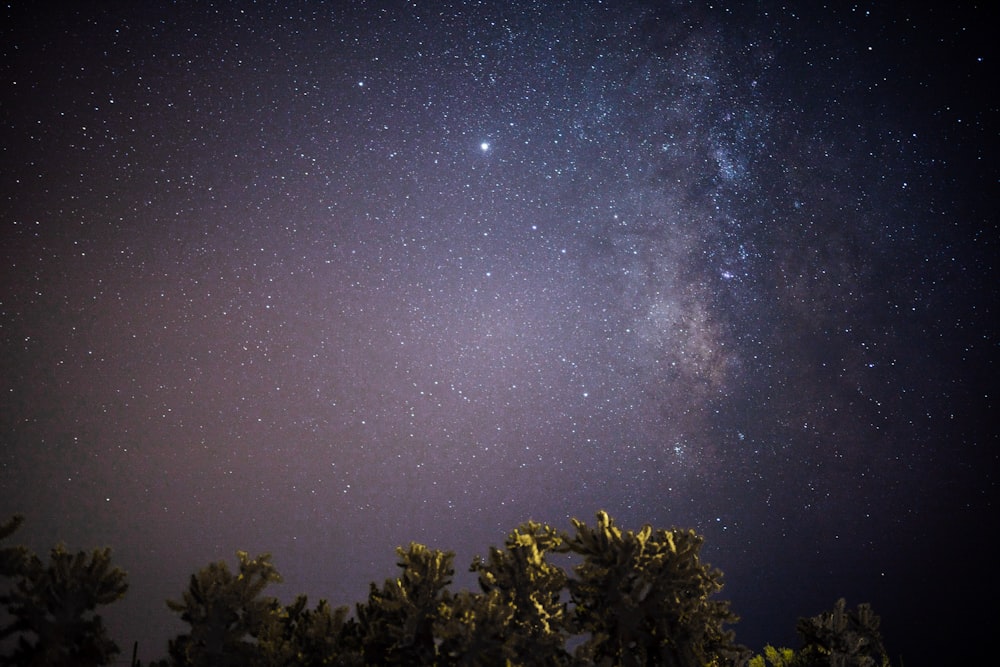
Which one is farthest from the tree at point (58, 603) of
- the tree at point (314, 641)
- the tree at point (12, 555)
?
the tree at point (314, 641)

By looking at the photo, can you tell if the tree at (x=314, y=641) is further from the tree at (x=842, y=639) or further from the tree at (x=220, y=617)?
the tree at (x=842, y=639)

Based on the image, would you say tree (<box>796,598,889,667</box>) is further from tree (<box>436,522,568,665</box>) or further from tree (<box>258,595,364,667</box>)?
tree (<box>258,595,364,667</box>)

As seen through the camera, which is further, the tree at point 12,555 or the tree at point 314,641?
the tree at point 314,641

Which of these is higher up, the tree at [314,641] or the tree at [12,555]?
the tree at [12,555]

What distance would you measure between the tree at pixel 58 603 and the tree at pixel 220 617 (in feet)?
4.42

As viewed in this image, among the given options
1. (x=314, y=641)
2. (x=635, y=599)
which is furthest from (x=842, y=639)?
(x=314, y=641)

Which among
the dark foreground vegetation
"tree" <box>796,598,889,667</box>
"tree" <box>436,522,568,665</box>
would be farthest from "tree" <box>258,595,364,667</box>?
"tree" <box>796,598,889,667</box>

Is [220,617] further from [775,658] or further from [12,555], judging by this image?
[775,658]

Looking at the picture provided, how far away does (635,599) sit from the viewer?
43.3 feet

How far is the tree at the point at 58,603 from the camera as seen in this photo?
36.3ft

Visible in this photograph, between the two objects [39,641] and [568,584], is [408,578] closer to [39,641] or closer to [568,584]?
[568,584]

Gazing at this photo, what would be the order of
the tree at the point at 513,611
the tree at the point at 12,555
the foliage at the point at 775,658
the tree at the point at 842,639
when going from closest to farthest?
the tree at the point at 12,555 < the tree at the point at 513,611 < the tree at the point at 842,639 < the foliage at the point at 775,658

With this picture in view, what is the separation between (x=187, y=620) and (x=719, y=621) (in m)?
13.2

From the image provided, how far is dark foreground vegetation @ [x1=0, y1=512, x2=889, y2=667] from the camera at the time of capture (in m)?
11.5
